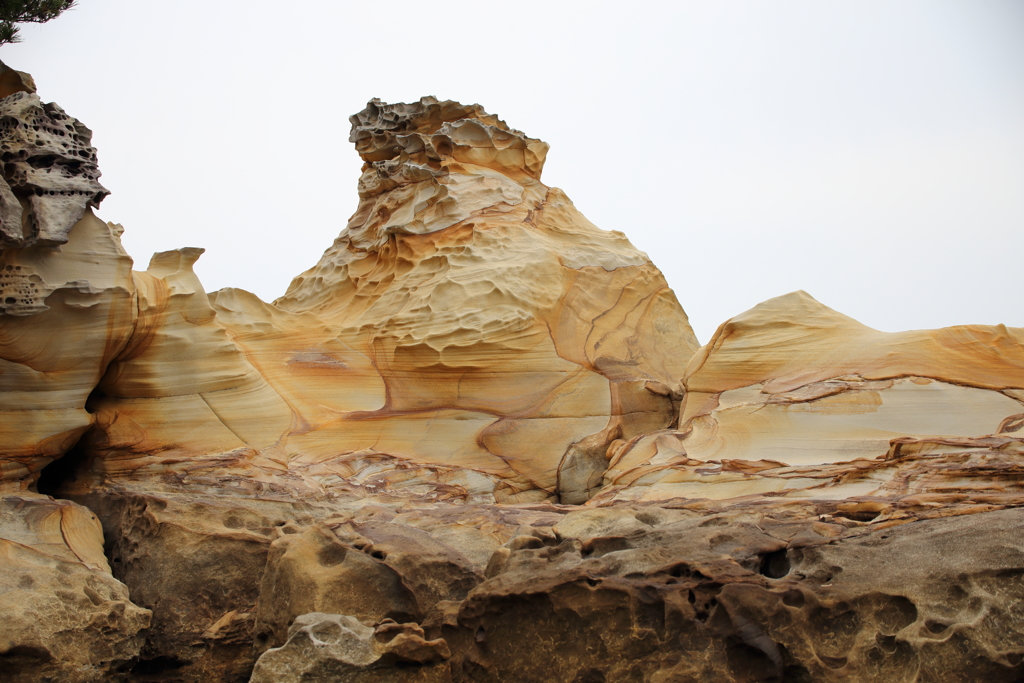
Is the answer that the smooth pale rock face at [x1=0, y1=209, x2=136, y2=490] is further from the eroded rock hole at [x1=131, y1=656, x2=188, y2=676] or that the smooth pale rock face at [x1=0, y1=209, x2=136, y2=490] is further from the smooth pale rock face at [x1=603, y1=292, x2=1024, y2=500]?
the smooth pale rock face at [x1=603, y1=292, x2=1024, y2=500]

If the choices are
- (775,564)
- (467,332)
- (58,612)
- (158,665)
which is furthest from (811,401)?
(58,612)

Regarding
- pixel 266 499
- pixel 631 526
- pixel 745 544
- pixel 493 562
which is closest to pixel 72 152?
pixel 266 499

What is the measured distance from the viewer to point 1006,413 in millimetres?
4117

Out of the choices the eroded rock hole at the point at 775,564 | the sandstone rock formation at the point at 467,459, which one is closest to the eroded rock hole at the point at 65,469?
the sandstone rock formation at the point at 467,459

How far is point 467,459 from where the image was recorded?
4.99 meters

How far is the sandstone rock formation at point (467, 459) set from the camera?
8.23 ft

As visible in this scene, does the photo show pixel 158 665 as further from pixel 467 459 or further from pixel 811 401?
pixel 811 401

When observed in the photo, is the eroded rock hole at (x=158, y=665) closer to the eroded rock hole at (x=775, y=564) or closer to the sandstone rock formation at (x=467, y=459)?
the sandstone rock formation at (x=467, y=459)

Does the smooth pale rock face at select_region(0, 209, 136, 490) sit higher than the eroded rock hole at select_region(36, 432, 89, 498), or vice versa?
the smooth pale rock face at select_region(0, 209, 136, 490)

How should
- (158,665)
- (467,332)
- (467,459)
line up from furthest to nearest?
(467,332), (467,459), (158,665)

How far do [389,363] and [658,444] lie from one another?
6.25 ft

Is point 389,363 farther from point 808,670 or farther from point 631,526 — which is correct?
point 808,670

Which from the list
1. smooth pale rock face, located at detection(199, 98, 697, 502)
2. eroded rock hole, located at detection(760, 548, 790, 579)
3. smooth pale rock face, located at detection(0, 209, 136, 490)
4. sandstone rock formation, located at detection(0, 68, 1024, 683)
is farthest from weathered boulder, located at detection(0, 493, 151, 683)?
eroded rock hole, located at detection(760, 548, 790, 579)

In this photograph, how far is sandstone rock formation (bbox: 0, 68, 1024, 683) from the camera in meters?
2.51
